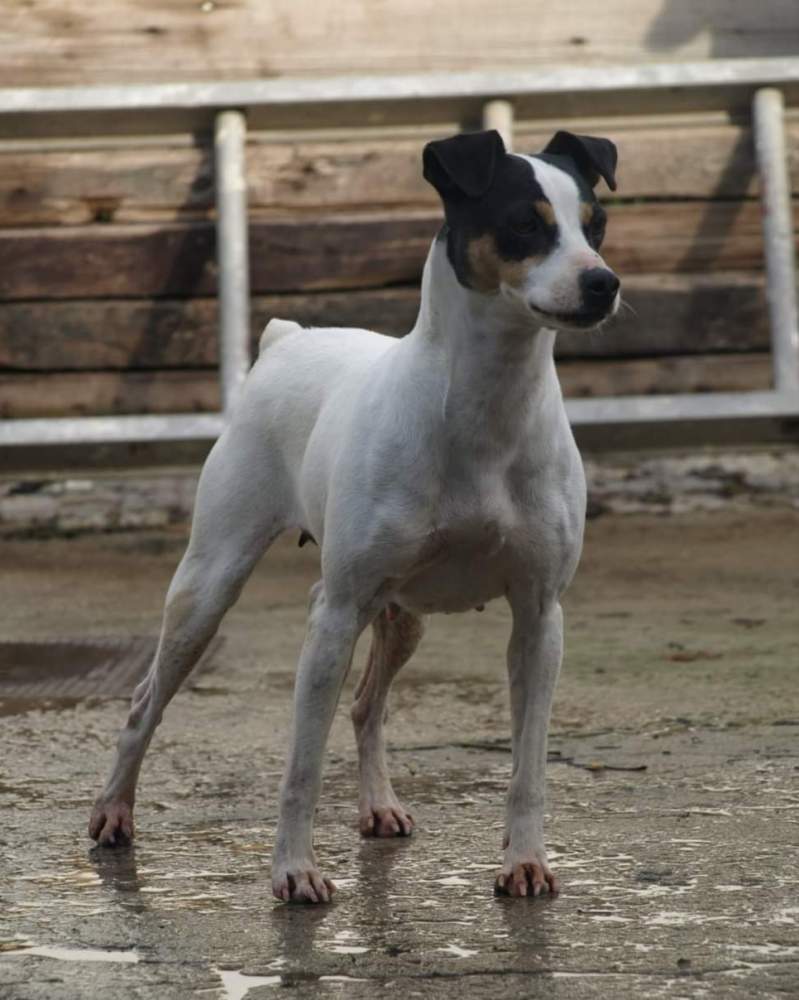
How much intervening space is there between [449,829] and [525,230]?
134cm

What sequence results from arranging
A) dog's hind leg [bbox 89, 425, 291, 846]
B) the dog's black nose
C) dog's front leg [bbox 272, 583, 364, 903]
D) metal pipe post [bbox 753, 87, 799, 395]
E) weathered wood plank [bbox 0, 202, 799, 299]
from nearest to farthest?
1. the dog's black nose
2. dog's front leg [bbox 272, 583, 364, 903]
3. dog's hind leg [bbox 89, 425, 291, 846]
4. metal pipe post [bbox 753, 87, 799, 395]
5. weathered wood plank [bbox 0, 202, 799, 299]

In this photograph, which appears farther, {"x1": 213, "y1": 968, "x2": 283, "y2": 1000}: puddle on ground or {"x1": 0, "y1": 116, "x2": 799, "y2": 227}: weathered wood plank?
{"x1": 0, "y1": 116, "x2": 799, "y2": 227}: weathered wood plank

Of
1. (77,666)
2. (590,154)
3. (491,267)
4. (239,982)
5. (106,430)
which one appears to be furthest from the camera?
(106,430)

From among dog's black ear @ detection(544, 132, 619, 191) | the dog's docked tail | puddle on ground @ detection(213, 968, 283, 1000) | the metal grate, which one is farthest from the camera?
the metal grate

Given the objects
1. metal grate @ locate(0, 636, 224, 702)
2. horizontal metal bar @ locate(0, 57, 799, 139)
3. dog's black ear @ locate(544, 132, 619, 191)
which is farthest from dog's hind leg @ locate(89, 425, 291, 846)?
horizontal metal bar @ locate(0, 57, 799, 139)

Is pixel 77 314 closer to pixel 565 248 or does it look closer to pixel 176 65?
pixel 176 65

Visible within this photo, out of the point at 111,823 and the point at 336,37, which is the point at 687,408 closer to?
the point at 336,37

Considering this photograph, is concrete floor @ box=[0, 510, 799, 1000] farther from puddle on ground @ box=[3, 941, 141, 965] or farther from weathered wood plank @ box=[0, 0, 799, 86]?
weathered wood plank @ box=[0, 0, 799, 86]

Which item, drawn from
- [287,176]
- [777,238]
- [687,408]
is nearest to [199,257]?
[287,176]

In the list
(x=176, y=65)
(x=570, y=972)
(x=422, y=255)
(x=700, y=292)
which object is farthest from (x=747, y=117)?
(x=570, y=972)

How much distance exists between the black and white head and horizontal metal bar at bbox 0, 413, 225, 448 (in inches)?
193

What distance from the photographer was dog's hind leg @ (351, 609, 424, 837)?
4.00 metres

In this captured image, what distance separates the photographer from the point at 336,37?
9.38 m

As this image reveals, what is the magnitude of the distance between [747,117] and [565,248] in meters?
6.15
